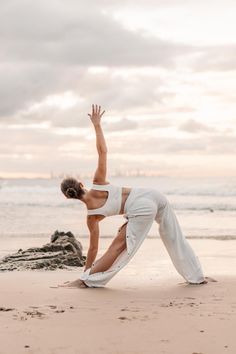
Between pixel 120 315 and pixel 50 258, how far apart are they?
4.11 m

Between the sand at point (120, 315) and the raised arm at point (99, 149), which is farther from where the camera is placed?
the raised arm at point (99, 149)

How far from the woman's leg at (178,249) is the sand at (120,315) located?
0.17 m

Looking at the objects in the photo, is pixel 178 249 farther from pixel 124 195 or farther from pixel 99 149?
pixel 99 149

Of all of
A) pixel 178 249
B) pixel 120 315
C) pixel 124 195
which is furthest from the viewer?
pixel 178 249

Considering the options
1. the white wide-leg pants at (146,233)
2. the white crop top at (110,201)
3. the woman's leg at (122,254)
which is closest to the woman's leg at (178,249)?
the white wide-leg pants at (146,233)

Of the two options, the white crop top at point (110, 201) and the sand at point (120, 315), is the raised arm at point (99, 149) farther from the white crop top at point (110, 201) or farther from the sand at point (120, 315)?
the sand at point (120, 315)

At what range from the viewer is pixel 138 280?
27.5ft

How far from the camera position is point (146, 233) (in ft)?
25.4

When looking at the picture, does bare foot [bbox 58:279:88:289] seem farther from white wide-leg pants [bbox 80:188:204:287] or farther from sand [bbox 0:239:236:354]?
sand [bbox 0:239:236:354]

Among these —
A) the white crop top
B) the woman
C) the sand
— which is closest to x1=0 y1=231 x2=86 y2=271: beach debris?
the sand

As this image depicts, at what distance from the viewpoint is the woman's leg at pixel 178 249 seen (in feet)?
25.7

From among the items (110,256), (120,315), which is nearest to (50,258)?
(110,256)

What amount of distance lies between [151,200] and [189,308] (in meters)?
1.78

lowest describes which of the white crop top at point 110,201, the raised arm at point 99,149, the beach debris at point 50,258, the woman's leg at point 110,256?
the beach debris at point 50,258
